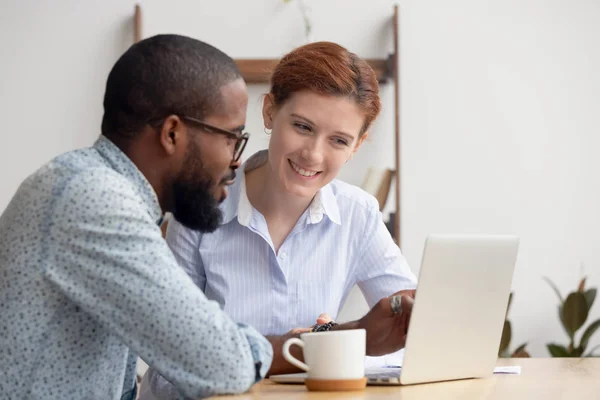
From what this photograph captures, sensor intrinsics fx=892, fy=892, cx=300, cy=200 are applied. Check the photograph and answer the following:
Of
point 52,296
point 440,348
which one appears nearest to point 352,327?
point 440,348

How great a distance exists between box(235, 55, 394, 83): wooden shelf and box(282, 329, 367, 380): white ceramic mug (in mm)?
2251

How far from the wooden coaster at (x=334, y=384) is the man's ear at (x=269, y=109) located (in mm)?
760

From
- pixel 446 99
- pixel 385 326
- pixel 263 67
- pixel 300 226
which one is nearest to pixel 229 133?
pixel 385 326

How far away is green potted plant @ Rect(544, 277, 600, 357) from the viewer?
3.26 meters

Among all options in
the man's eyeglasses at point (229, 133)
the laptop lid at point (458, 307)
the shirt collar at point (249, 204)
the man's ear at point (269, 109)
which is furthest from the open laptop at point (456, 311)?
the man's ear at point (269, 109)

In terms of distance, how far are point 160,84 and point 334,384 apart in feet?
1.63

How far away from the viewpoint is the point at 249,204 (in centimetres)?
182

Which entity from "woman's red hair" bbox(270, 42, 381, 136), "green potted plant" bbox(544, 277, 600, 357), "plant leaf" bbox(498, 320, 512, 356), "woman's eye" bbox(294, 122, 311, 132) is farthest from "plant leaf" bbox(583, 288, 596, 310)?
"woman's eye" bbox(294, 122, 311, 132)

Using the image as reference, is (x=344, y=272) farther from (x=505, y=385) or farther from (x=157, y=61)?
(x=157, y=61)

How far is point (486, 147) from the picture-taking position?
11.4 feet

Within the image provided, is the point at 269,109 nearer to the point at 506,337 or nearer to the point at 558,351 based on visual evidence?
the point at 506,337

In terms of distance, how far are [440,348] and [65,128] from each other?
246cm

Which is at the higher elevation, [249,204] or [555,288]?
[249,204]

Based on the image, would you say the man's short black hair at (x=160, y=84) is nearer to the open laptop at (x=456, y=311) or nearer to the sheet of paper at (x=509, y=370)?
the open laptop at (x=456, y=311)
